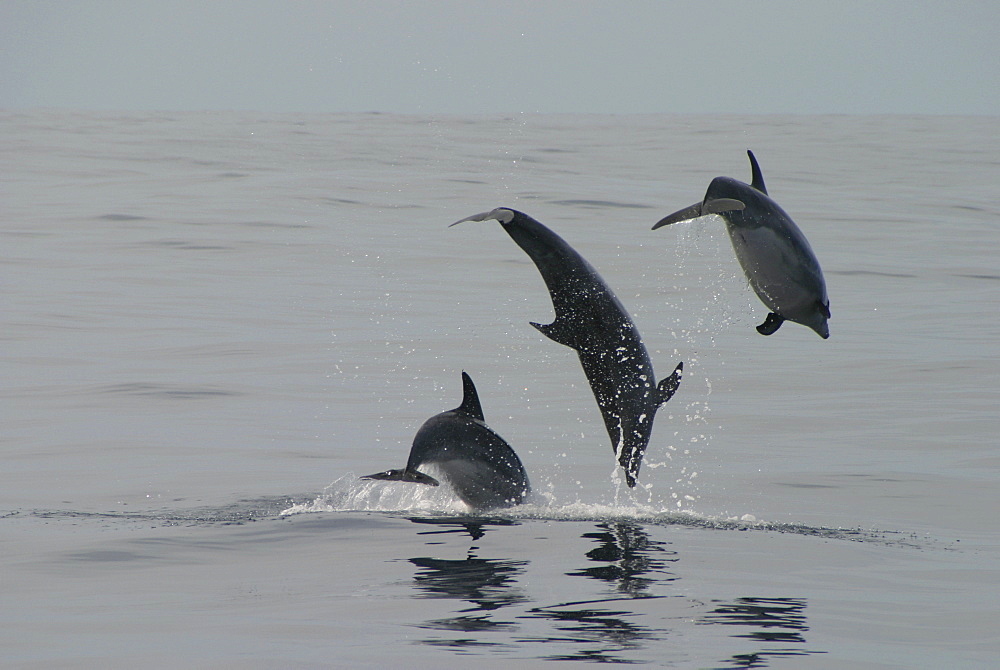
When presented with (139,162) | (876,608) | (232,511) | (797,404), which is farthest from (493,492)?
(139,162)

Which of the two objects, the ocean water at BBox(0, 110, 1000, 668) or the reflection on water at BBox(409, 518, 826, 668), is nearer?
the reflection on water at BBox(409, 518, 826, 668)

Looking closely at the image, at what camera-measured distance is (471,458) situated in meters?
9.97

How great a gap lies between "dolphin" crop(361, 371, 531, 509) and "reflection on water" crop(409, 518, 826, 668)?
4.68ft

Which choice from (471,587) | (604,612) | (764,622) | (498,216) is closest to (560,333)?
(498,216)

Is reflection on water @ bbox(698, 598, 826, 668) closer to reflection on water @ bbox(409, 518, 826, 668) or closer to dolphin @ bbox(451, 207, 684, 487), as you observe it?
reflection on water @ bbox(409, 518, 826, 668)

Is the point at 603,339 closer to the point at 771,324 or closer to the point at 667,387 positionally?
the point at 667,387

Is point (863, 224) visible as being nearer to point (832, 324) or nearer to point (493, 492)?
point (832, 324)

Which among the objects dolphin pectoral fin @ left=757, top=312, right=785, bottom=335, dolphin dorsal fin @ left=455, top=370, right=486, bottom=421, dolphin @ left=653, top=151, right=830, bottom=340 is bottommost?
dolphin dorsal fin @ left=455, top=370, right=486, bottom=421

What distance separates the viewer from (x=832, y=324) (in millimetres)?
19562

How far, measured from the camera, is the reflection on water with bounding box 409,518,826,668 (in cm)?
625

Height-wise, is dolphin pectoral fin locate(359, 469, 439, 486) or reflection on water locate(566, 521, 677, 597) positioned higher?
dolphin pectoral fin locate(359, 469, 439, 486)

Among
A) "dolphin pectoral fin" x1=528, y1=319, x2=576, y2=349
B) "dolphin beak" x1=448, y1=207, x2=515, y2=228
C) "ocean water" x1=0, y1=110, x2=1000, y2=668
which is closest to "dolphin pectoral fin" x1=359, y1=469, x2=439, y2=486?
"ocean water" x1=0, y1=110, x2=1000, y2=668

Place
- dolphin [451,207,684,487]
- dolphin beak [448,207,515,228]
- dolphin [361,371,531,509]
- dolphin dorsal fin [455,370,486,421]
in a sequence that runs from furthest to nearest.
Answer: dolphin dorsal fin [455,370,486,421] < dolphin [361,371,531,509] < dolphin [451,207,684,487] < dolphin beak [448,207,515,228]

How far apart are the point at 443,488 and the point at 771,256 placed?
314cm
